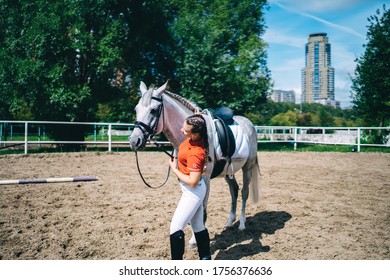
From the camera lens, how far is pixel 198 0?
17984mm

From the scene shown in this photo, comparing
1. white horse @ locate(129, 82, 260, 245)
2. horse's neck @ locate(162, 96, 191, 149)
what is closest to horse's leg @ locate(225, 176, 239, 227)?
white horse @ locate(129, 82, 260, 245)

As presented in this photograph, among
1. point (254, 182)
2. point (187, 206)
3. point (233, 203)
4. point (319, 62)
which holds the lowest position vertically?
point (233, 203)

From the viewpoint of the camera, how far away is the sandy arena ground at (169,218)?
3.06 metres

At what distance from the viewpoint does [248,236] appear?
360 centimetres

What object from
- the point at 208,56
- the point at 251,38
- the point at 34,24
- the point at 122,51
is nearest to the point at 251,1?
the point at 251,38

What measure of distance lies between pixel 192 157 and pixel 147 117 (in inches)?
34.7

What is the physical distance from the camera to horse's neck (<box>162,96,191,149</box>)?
311 centimetres

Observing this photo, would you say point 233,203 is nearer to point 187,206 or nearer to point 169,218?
point 169,218

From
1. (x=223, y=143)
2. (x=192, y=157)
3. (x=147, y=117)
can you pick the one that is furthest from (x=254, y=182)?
(x=192, y=157)

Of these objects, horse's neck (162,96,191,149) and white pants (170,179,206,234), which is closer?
white pants (170,179,206,234)

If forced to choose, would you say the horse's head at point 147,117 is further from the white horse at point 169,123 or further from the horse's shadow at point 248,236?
the horse's shadow at point 248,236

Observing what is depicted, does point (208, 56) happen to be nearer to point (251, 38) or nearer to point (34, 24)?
point (251, 38)

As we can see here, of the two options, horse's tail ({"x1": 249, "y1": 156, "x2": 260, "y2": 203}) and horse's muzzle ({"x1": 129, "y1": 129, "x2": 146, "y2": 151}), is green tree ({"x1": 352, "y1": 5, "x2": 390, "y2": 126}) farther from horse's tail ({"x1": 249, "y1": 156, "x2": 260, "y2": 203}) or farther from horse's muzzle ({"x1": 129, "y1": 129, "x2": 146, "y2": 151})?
horse's muzzle ({"x1": 129, "y1": 129, "x2": 146, "y2": 151})

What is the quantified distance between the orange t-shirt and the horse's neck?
0.74 meters
